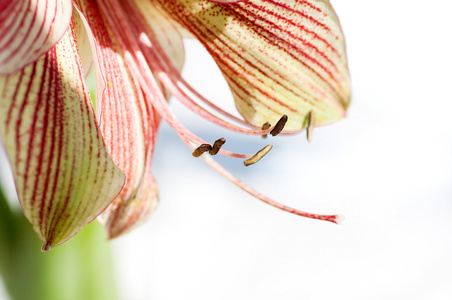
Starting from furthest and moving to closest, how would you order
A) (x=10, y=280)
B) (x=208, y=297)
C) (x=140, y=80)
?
1. (x=208, y=297)
2. (x=10, y=280)
3. (x=140, y=80)

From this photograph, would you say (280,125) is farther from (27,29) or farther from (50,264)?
(50,264)

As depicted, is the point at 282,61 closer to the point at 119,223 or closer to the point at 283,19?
the point at 283,19

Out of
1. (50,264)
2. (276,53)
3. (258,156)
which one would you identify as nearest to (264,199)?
(258,156)

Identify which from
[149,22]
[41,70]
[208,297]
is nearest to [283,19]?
[149,22]

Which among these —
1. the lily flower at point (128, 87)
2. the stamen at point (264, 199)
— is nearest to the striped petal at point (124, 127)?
the lily flower at point (128, 87)

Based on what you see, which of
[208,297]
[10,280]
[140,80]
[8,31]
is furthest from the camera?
[208,297]

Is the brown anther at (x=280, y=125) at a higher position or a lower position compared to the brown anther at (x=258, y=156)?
higher

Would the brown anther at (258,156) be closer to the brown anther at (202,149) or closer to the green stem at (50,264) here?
the brown anther at (202,149)

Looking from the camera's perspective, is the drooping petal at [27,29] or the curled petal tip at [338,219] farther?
the curled petal tip at [338,219]
